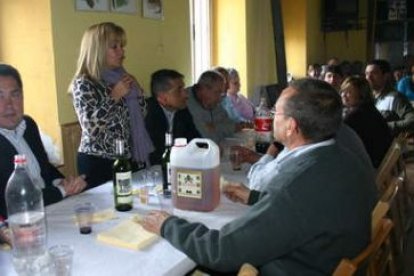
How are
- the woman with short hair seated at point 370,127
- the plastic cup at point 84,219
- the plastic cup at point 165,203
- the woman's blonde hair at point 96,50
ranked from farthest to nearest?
the woman with short hair seated at point 370,127 → the woman's blonde hair at point 96,50 → the plastic cup at point 165,203 → the plastic cup at point 84,219

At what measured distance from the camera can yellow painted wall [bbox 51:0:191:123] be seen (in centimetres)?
264

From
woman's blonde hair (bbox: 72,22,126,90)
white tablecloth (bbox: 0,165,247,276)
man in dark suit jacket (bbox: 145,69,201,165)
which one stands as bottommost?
white tablecloth (bbox: 0,165,247,276)

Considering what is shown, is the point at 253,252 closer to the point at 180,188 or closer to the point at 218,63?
the point at 180,188

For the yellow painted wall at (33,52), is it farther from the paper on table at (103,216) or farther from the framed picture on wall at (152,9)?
the paper on table at (103,216)

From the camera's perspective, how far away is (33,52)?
2615mm

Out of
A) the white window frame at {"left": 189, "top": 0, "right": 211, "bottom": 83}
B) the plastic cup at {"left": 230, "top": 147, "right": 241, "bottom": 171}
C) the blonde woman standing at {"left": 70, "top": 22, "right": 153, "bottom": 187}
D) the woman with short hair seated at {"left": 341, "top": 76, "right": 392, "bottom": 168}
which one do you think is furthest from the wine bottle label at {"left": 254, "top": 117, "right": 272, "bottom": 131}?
the white window frame at {"left": 189, "top": 0, "right": 211, "bottom": 83}

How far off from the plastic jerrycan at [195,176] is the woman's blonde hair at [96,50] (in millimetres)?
888

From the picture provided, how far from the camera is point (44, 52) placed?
260 centimetres

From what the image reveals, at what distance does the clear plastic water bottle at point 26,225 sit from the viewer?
111 cm

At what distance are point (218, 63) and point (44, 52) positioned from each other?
9.05 feet

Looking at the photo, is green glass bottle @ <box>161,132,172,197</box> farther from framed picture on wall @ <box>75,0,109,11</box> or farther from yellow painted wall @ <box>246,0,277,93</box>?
yellow painted wall @ <box>246,0,277,93</box>

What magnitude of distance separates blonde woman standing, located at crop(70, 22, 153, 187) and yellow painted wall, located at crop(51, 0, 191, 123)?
45cm

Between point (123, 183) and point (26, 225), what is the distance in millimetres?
382

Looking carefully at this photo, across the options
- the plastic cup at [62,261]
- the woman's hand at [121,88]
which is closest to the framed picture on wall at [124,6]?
the woman's hand at [121,88]
